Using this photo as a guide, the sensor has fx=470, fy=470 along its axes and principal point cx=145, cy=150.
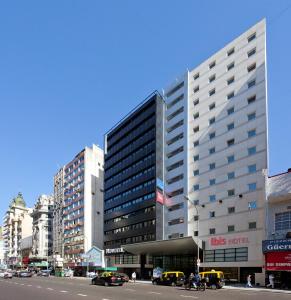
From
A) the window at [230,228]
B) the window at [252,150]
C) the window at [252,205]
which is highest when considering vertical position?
the window at [252,150]

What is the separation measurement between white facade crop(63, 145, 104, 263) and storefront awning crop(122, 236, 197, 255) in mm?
43908

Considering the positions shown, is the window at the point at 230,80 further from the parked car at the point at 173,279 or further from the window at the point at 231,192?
the parked car at the point at 173,279

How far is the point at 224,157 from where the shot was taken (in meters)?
69.7

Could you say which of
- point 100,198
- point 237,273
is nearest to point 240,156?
point 237,273

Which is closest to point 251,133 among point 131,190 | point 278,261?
point 278,261

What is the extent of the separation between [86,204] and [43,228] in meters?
55.5

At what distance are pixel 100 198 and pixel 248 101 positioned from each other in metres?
78.5

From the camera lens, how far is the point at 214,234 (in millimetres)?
68562

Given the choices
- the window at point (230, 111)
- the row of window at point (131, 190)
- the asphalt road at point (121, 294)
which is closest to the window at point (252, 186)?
the window at point (230, 111)

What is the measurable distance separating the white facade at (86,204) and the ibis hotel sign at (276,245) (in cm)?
8494

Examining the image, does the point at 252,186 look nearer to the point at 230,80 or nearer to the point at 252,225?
the point at 252,225

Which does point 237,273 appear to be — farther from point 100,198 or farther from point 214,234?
point 100,198

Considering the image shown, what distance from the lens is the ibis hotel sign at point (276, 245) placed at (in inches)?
1973

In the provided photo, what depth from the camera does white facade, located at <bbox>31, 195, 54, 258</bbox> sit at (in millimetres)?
179125
